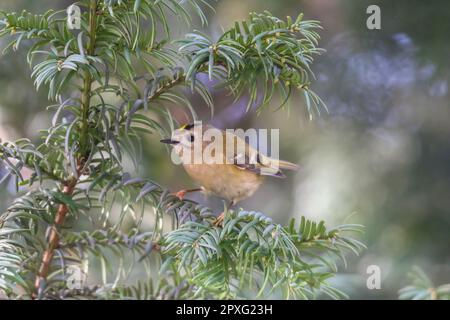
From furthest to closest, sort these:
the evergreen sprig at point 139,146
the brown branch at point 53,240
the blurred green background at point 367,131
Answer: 1. the blurred green background at point 367,131
2. the brown branch at point 53,240
3. the evergreen sprig at point 139,146

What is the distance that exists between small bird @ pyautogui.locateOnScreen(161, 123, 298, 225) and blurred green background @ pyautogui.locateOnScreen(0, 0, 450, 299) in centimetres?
16

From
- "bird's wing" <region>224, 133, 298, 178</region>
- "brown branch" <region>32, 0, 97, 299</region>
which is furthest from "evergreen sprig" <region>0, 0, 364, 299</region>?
"bird's wing" <region>224, 133, 298, 178</region>

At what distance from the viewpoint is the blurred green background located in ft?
5.75

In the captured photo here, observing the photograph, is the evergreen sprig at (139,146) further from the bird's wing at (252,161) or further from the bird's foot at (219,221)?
the bird's wing at (252,161)

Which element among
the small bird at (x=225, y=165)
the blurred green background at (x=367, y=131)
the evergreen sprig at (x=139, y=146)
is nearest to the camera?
the evergreen sprig at (x=139, y=146)

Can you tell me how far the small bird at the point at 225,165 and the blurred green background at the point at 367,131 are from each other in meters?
0.16

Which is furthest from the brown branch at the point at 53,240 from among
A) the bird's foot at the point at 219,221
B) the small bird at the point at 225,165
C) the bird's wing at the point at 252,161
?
the bird's wing at the point at 252,161

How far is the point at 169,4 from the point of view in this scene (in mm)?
923

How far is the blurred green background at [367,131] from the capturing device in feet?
5.75

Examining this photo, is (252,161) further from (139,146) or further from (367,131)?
(139,146)

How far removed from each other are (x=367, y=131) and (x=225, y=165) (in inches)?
24.6

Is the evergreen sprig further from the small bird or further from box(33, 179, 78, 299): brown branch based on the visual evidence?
the small bird

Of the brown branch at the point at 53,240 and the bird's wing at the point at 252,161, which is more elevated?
the bird's wing at the point at 252,161
